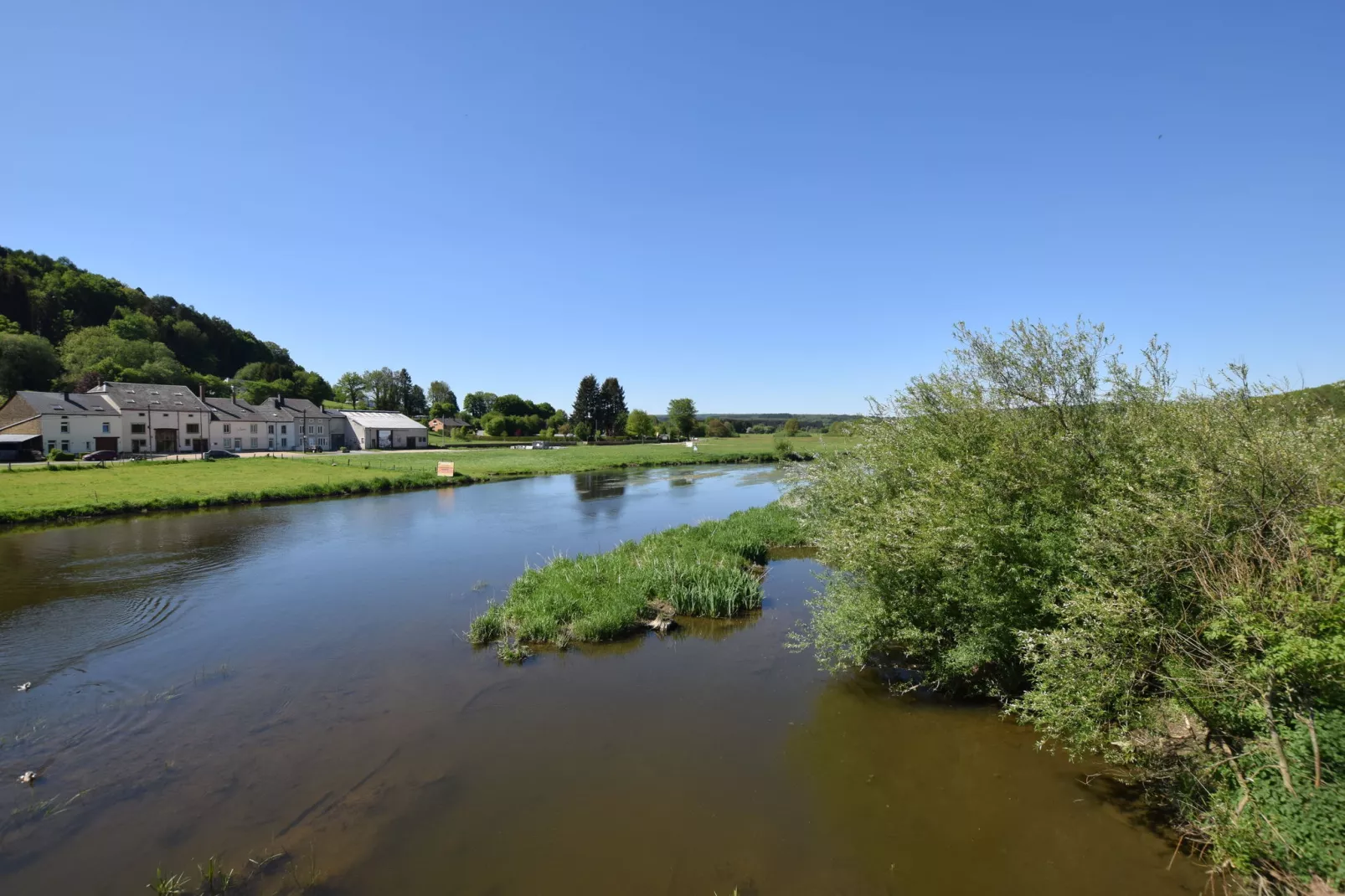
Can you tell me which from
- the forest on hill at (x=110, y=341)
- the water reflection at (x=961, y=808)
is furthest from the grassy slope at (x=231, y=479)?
the forest on hill at (x=110, y=341)

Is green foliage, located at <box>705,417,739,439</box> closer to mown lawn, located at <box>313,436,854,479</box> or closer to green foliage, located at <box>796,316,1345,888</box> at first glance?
mown lawn, located at <box>313,436,854,479</box>

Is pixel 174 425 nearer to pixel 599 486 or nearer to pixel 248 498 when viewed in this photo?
pixel 248 498

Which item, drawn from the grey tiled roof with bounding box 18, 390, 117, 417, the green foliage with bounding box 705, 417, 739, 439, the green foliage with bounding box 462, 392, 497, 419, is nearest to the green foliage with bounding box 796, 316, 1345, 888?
the grey tiled roof with bounding box 18, 390, 117, 417

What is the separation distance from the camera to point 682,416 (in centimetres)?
13575

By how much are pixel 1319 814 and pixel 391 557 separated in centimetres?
2472

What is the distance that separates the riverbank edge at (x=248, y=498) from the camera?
2773 cm

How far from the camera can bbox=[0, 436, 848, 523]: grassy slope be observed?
29.9 metres

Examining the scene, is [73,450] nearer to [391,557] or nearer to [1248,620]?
[391,557]

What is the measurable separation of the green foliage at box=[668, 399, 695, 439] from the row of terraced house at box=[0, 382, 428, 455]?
211 ft

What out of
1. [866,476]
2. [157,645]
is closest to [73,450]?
[157,645]

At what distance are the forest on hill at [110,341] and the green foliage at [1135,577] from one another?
86632mm

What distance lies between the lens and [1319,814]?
211 inches

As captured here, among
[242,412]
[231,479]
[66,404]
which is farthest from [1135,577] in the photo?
[242,412]

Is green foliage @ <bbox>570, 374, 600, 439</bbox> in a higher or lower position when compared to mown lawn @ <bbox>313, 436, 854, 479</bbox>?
higher
